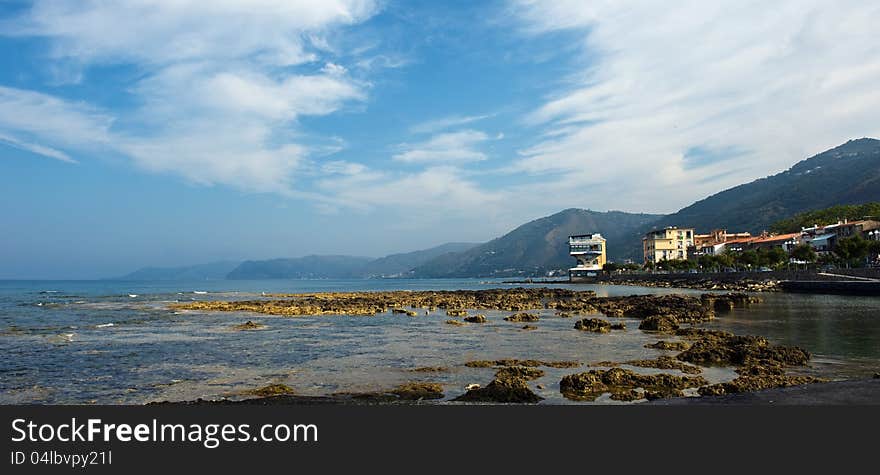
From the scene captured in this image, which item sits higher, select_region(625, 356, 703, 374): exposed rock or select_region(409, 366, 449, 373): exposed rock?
select_region(409, 366, 449, 373): exposed rock

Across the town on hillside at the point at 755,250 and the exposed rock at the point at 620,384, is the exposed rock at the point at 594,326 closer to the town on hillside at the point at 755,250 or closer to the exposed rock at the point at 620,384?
the exposed rock at the point at 620,384

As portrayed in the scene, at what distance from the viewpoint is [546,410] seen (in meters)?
9.71

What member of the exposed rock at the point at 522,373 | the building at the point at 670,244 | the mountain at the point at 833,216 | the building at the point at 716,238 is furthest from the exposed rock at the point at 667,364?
the building at the point at 716,238

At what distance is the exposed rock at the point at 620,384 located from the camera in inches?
542

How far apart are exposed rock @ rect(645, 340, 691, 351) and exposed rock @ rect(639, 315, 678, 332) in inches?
231

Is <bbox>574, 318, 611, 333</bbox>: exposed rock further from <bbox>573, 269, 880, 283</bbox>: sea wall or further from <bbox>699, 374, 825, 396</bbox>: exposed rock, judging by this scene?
<bbox>573, 269, 880, 283</bbox>: sea wall

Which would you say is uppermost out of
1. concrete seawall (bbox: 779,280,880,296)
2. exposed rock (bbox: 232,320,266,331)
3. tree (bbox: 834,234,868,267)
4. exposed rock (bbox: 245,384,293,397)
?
tree (bbox: 834,234,868,267)

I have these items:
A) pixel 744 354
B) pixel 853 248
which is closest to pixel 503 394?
pixel 744 354

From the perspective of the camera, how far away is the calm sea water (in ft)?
53.6

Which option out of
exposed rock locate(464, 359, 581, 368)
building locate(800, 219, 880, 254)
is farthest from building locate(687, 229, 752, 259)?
exposed rock locate(464, 359, 581, 368)

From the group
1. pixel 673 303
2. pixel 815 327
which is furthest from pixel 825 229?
pixel 815 327

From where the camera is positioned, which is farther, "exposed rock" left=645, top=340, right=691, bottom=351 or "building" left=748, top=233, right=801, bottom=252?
"building" left=748, top=233, right=801, bottom=252

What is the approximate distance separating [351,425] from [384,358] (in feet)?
46.6

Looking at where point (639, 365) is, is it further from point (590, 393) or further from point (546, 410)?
point (546, 410)
